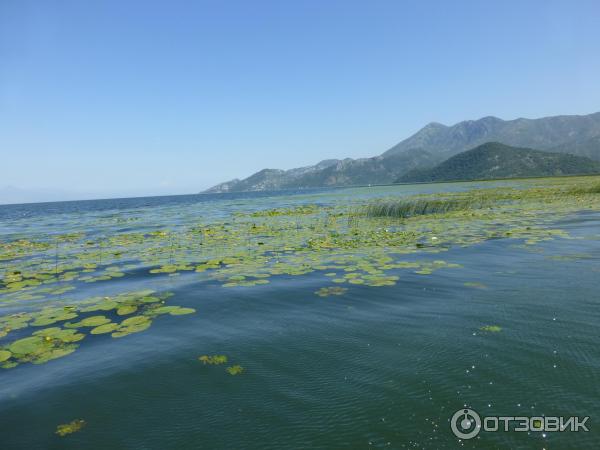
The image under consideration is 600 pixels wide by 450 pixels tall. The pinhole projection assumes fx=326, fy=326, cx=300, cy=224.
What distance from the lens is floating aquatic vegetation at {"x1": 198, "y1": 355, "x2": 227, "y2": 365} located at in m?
5.80

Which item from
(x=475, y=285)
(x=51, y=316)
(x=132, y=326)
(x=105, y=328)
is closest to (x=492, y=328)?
(x=475, y=285)

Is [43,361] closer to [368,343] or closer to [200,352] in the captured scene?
[200,352]

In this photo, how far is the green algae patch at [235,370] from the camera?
17.8 feet

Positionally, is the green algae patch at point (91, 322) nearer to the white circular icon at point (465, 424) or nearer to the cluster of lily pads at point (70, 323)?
the cluster of lily pads at point (70, 323)

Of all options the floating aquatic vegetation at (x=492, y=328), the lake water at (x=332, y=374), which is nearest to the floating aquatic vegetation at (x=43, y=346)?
the lake water at (x=332, y=374)

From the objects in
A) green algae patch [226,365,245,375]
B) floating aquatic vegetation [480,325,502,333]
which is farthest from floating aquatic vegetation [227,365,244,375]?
floating aquatic vegetation [480,325,502,333]

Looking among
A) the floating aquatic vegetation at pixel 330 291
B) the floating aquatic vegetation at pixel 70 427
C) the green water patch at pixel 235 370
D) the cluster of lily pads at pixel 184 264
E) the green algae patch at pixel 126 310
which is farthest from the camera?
the floating aquatic vegetation at pixel 330 291

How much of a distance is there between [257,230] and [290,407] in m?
18.5

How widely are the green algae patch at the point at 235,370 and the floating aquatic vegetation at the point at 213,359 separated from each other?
0.27 m

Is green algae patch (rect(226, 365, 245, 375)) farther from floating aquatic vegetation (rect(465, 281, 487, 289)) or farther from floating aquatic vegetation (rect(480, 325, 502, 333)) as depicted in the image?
floating aquatic vegetation (rect(465, 281, 487, 289))

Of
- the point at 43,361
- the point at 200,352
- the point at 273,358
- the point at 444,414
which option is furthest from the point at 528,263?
the point at 43,361

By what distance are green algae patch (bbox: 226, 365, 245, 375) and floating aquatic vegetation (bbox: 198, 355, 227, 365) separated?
0.90ft

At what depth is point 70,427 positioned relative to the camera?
4.29 m

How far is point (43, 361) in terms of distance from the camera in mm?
6070
